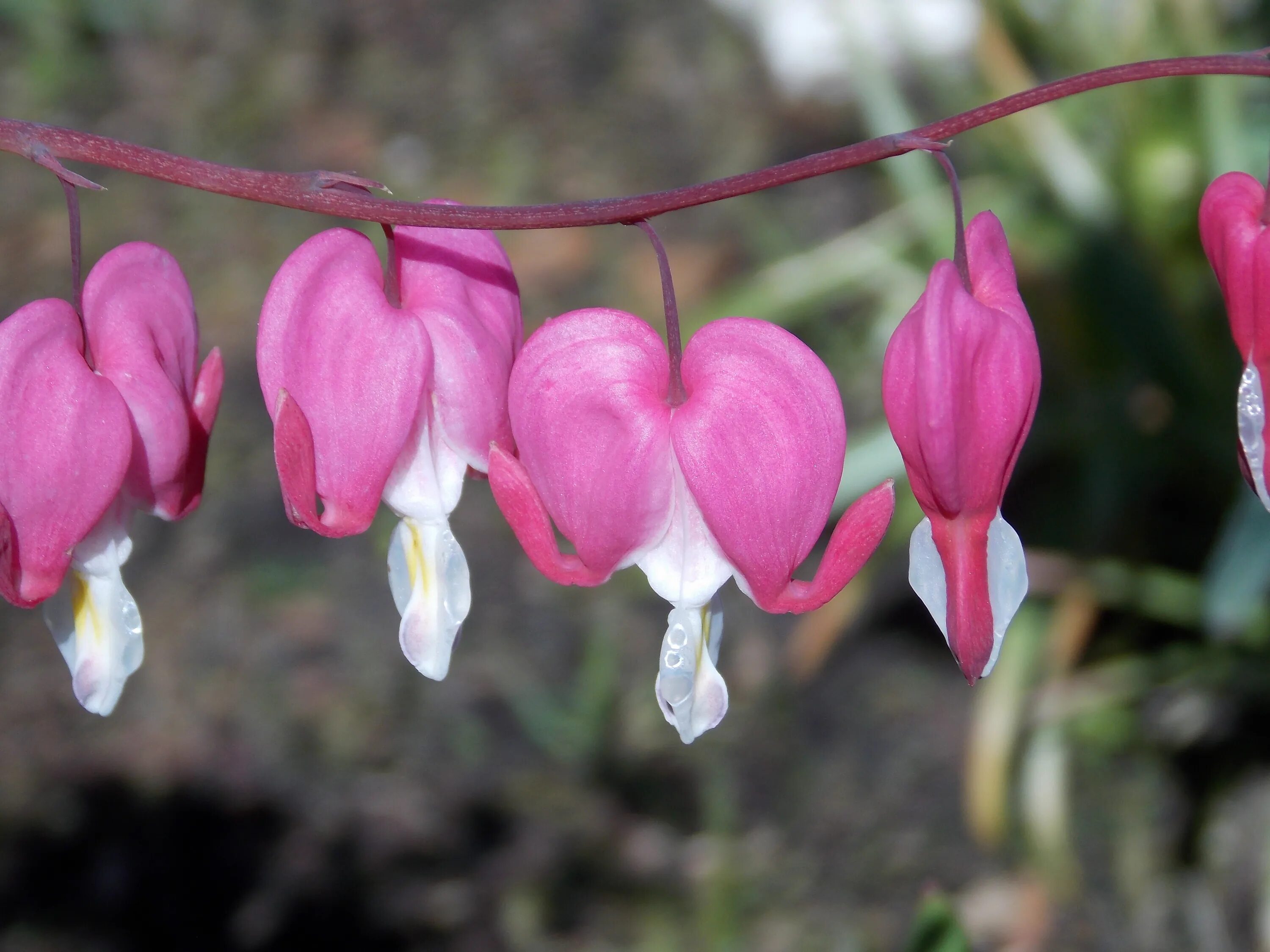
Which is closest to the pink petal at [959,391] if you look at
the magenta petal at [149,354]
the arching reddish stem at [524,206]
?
the arching reddish stem at [524,206]

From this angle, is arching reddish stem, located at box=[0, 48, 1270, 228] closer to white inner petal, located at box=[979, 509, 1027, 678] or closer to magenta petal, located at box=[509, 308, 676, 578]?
magenta petal, located at box=[509, 308, 676, 578]

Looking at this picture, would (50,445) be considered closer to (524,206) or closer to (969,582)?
(524,206)

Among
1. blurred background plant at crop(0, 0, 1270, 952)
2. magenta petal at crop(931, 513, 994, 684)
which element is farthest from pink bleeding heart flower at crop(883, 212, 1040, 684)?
blurred background plant at crop(0, 0, 1270, 952)

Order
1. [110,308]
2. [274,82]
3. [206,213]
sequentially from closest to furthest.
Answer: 1. [110,308]
2. [206,213]
3. [274,82]

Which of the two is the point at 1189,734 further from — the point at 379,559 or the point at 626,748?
the point at 379,559

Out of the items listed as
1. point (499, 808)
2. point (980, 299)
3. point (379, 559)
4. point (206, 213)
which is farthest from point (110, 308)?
point (206, 213)

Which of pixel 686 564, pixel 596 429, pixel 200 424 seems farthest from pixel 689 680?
pixel 200 424
